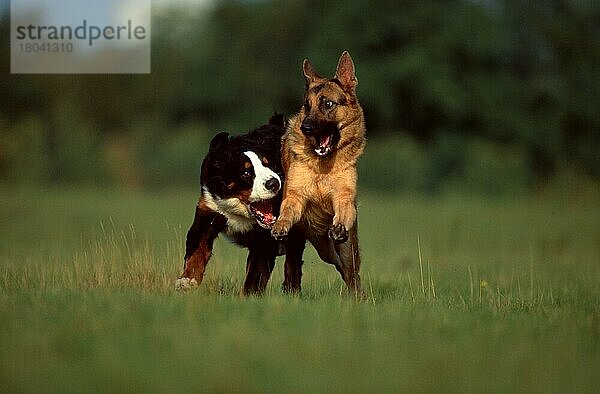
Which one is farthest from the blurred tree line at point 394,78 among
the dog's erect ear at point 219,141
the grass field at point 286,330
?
the dog's erect ear at point 219,141

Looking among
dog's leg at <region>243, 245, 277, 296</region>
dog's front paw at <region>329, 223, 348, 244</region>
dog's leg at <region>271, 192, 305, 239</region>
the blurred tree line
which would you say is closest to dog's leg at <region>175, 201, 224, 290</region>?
dog's leg at <region>243, 245, 277, 296</region>

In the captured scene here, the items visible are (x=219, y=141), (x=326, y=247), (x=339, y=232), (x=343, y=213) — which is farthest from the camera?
(x=219, y=141)

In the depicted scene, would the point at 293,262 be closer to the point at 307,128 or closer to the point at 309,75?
the point at 307,128

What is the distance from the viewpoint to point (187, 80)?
31578mm

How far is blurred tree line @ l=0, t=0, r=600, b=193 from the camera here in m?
29.9

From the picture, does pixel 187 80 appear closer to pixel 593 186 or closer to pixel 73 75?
pixel 73 75

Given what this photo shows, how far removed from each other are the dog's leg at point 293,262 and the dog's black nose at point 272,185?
21.4 inches

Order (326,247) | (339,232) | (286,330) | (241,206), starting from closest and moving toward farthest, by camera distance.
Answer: (286,330) < (339,232) < (241,206) < (326,247)

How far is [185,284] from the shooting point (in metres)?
8.30

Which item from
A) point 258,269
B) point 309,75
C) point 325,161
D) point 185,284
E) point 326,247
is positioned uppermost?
point 309,75

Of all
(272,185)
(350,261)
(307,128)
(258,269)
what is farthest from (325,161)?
(258,269)

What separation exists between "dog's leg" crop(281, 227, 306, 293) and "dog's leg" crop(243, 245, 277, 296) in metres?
0.14

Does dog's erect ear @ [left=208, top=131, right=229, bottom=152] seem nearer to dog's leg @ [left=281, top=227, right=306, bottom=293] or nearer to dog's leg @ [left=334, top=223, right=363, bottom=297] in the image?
dog's leg @ [left=281, top=227, right=306, bottom=293]

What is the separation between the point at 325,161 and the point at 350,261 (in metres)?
0.95
